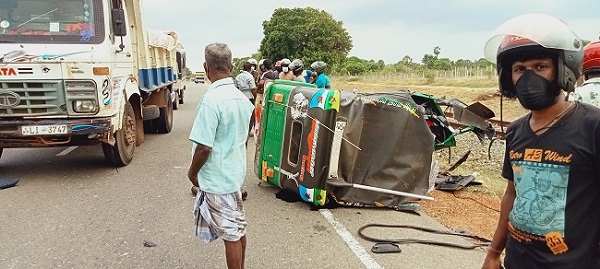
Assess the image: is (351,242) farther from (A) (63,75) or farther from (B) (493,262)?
(A) (63,75)

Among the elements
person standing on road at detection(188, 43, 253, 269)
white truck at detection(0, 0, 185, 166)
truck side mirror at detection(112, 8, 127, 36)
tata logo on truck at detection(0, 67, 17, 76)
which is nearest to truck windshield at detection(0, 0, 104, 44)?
white truck at detection(0, 0, 185, 166)

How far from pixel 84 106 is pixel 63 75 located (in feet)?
1.48

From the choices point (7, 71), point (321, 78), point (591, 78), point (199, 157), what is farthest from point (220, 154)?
point (321, 78)

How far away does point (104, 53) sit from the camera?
6.16m

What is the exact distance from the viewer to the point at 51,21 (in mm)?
6199

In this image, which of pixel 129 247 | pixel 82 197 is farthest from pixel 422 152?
Answer: pixel 82 197

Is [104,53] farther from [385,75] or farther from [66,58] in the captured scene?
[385,75]

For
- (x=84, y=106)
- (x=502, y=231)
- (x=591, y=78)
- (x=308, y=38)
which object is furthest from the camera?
(x=308, y=38)

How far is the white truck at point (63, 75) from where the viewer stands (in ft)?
18.9

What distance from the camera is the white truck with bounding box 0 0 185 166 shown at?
5.75 metres

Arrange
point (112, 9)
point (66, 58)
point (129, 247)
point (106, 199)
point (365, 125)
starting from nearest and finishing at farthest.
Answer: point (129, 247)
point (365, 125)
point (106, 199)
point (66, 58)
point (112, 9)

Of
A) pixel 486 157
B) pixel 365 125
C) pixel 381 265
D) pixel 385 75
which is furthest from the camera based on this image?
pixel 385 75

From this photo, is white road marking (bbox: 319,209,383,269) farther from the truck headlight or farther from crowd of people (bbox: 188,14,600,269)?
the truck headlight

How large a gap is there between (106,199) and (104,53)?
2048 mm
